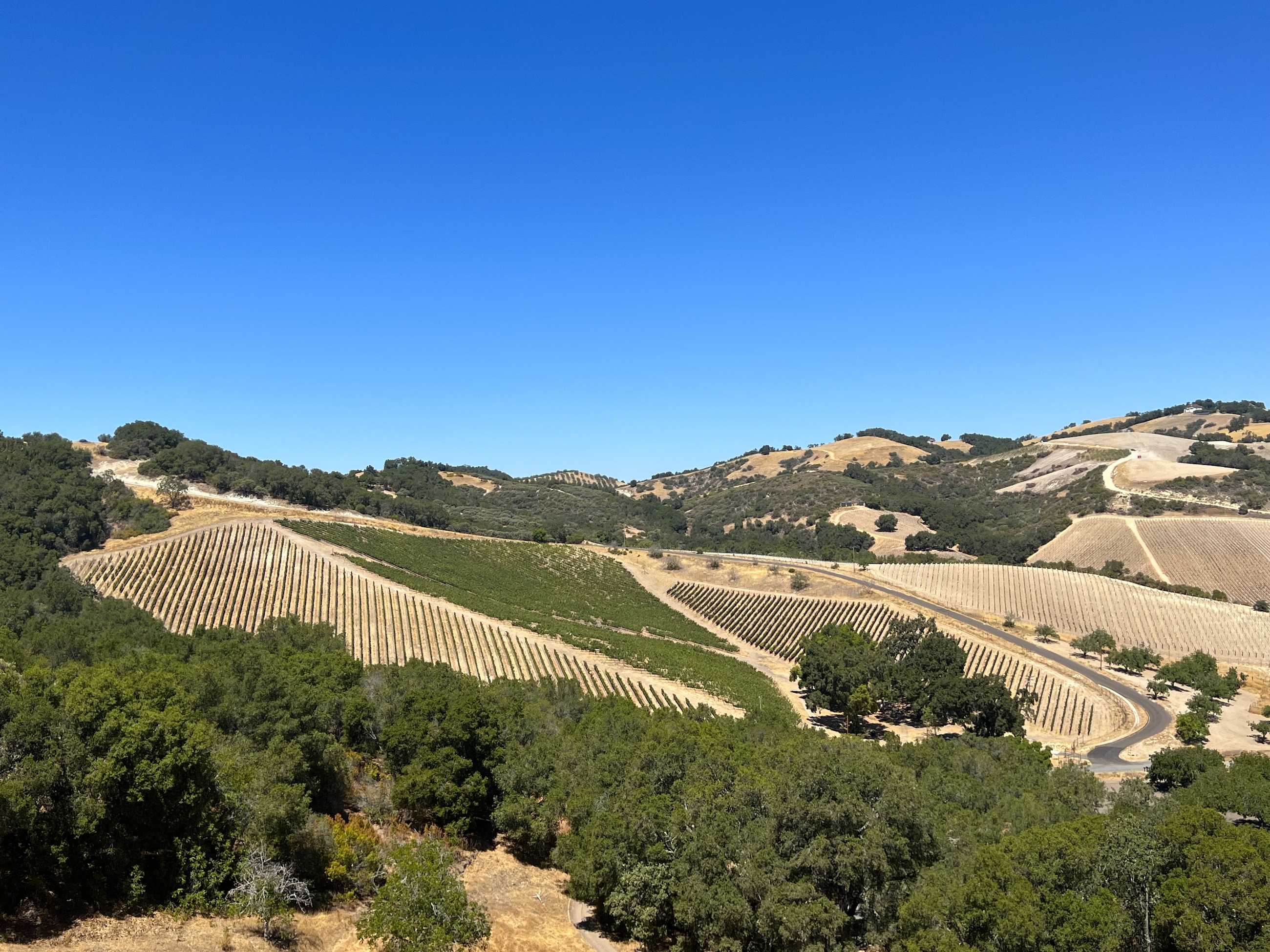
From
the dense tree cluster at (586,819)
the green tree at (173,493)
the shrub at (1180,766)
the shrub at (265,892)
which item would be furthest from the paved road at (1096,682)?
the green tree at (173,493)

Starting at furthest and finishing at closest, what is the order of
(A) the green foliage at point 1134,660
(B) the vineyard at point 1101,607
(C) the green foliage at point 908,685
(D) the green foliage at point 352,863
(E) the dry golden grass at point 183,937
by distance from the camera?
(B) the vineyard at point 1101,607 → (A) the green foliage at point 1134,660 → (C) the green foliage at point 908,685 → (D) the green foliage at point 352,863 → (E) the dry golden grass at point 183,937

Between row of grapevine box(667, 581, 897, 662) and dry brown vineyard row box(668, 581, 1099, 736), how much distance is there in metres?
0.11

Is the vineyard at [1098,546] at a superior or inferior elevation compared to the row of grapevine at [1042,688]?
superior

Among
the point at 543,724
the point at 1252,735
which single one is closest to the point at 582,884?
the point at 543,724

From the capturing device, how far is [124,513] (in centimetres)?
10700

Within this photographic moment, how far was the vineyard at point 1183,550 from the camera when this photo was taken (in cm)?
11438

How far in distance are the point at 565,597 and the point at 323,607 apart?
35470 millimetres

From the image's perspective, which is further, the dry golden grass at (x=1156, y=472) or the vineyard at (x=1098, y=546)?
the dry golden grass at (x=1156, y=472)

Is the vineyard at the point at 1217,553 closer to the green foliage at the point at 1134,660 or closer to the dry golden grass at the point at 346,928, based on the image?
the green foliage at the point at 1134,660

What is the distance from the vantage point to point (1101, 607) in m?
98.9

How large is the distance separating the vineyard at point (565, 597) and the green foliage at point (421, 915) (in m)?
44.8

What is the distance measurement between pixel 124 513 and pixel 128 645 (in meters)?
74.7

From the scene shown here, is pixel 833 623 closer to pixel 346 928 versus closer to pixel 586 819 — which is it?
pixel 586 819

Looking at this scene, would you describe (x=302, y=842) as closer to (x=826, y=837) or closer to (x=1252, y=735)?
(x=826, y=837)
